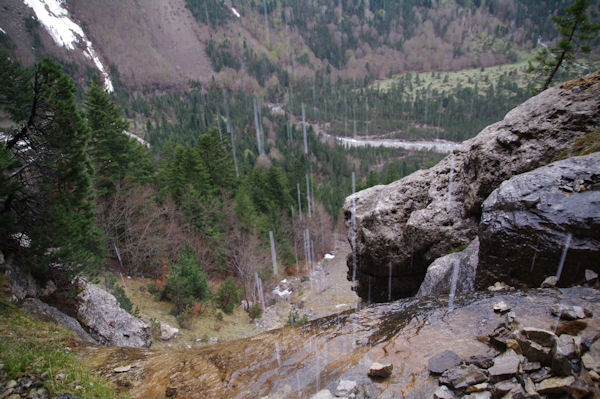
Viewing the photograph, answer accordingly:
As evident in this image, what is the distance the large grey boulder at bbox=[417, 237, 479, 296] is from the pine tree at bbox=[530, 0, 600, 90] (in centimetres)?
1339

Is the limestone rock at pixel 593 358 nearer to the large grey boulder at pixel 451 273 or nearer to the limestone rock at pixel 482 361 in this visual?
the limestone rock at pixel 482 361

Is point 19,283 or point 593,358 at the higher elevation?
point 593,358

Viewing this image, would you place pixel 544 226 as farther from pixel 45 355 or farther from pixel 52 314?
pixel 52 314

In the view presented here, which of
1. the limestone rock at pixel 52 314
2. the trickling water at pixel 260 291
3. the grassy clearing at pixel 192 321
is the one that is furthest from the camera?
the trickling water at pixel 260 291

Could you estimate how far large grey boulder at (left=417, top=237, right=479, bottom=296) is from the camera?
8.96 meters

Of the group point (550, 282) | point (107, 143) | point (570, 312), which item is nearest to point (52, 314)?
point (570, 312)

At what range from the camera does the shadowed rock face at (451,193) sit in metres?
9.03

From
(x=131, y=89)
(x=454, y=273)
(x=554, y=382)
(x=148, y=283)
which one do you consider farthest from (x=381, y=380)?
(x=131, y=89)

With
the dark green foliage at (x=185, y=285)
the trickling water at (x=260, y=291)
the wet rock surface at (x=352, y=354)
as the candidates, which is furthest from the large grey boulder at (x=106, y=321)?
the trickling water at (x=260, y=291)

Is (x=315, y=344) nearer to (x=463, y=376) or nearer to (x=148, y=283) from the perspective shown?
(x=463, y=376)

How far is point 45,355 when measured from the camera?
21.8 feet

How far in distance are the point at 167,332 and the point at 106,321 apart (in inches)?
377

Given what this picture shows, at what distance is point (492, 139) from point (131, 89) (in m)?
219

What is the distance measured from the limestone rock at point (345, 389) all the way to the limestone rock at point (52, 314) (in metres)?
8.32
